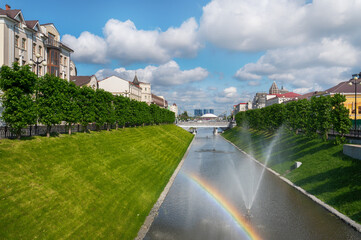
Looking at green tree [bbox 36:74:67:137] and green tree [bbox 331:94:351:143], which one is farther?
green tree [bbox 331:94:351:143]

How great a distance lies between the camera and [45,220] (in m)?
16.4

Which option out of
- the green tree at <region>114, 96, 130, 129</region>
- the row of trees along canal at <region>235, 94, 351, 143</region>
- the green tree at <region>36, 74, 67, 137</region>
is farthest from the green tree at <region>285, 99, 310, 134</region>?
the green tree at <region>36, 74, 67, 137</region>

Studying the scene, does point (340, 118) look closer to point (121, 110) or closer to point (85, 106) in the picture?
point (85, 106)

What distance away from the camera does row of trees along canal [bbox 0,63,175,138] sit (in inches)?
993

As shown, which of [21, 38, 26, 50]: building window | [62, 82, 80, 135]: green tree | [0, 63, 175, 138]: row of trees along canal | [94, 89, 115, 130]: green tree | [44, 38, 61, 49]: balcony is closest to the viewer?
[0, 63, 175, 138]: row of trees along canal

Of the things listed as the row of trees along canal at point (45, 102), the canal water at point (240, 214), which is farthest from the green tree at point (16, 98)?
the canal water at point (240, 214)

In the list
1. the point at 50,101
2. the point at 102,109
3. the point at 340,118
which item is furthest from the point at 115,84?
the point at 340,118

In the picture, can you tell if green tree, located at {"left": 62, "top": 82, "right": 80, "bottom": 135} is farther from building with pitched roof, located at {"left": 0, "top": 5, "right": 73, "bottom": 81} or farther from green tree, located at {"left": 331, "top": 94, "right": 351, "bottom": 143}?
green tree, located at {"left": 331, "top": 94, "right": 351, "bottom": 143}

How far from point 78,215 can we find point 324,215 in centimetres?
2356

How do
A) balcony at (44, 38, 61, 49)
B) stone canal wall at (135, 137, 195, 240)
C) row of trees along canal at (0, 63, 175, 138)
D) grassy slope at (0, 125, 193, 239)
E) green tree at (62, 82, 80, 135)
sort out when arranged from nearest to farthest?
grassy slope at (0, 125, 193, 239), stone canal wall at (135, 137, 195, 240), row of trees along canal at (0, 63, 175, 138), green tree at (62, 82, 80, 135), balcony at (44, 38, 61, 49)

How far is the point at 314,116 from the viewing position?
52.8 metres

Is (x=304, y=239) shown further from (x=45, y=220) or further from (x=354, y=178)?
(x=45, y=220)

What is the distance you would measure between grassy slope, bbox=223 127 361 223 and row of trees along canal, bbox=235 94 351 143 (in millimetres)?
2718

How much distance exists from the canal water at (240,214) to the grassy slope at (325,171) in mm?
1930
